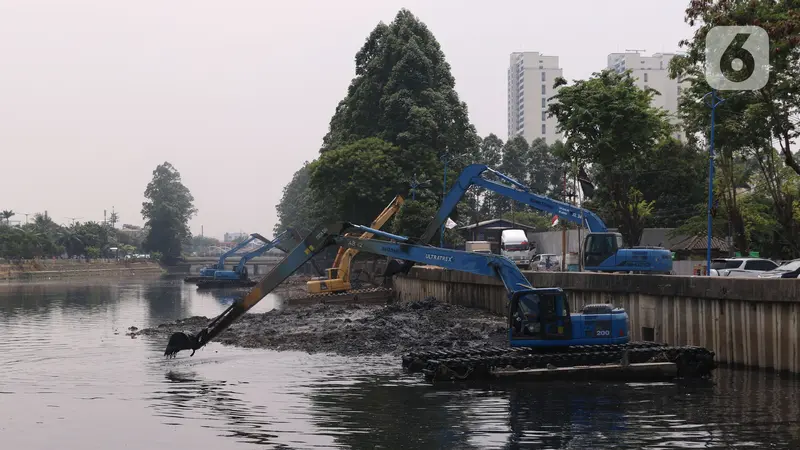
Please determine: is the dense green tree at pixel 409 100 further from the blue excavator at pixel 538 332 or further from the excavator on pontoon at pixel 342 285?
the blue excavator at pixel 538 332

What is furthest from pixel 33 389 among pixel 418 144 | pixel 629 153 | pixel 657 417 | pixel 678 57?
pixel 418 144

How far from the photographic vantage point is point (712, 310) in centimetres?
3073

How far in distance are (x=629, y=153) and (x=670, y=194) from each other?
25.8 metres

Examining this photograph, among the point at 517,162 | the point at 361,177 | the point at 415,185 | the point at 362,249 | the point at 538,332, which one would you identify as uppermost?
the point at 517,162

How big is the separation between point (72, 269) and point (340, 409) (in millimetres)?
149418

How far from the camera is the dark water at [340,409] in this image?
20.1 metres

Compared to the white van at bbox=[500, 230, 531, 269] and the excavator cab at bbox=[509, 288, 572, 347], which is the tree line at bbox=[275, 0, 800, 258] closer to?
the white van at bbox=[500, 230, 531, 269]

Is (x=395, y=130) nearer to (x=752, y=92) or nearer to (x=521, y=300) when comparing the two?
(x=752, y=92)

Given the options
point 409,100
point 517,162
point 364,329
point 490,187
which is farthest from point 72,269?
point 490,187

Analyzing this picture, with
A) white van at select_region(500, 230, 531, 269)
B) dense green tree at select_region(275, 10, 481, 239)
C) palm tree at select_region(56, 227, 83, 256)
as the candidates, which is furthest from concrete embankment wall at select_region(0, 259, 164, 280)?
white van at select_region(500, 230, 531, 269)

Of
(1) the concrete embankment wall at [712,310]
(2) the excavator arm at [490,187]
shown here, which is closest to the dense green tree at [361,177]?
(2) the excavator arm at [490,187]

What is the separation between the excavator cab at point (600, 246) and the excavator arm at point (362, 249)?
9063 millimetres

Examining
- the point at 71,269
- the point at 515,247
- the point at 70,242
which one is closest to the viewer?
the point at 515,247

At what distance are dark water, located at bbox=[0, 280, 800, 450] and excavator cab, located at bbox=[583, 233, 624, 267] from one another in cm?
917
